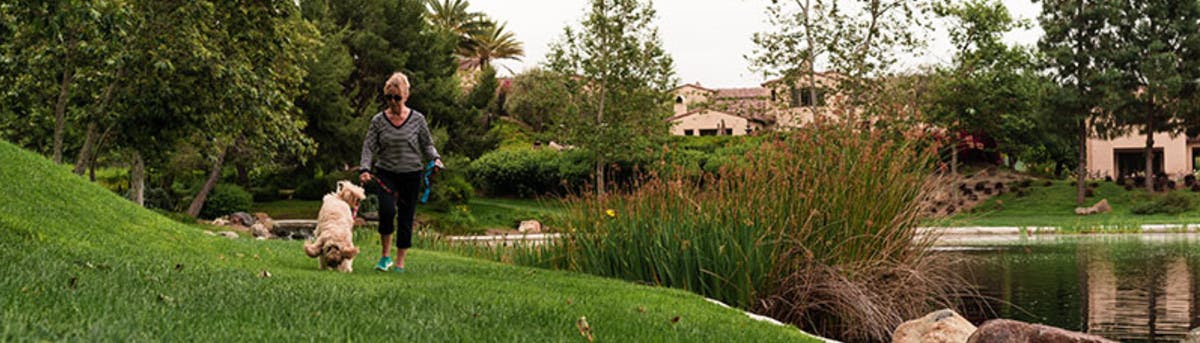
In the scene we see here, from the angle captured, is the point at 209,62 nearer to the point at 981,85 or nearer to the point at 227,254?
the point at 227,254

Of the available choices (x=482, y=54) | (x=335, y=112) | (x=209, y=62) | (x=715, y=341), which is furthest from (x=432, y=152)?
(x=482, y=54)

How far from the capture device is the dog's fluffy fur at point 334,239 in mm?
7328

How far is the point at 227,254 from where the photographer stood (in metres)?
8.47

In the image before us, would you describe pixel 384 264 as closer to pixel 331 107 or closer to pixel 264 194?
pixel 331 107

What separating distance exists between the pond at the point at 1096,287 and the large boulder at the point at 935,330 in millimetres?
2344

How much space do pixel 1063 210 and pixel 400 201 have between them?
33935 millimetres

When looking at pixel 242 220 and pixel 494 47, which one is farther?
pixel 494 47

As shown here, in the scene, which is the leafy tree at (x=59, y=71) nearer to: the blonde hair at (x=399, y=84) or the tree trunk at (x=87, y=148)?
the tree trunk at (x=87, y=148)

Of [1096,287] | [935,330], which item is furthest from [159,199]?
[935,330]

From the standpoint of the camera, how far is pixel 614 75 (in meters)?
32.7

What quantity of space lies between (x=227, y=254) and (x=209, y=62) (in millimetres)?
9602

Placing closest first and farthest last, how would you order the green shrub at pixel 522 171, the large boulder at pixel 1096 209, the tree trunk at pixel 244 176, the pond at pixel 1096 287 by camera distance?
the pond at pixel 1096 287
the tree trunk at pixel 244 176
the large boulder at pixel 1096 209
the green shrub at pixel 522 171

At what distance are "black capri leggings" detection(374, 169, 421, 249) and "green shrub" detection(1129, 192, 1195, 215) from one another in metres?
32.8

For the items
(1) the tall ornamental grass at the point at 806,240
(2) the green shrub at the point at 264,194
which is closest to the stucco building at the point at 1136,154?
(2) the green shrub at the point at 264,194
